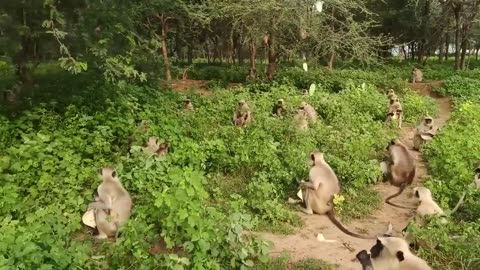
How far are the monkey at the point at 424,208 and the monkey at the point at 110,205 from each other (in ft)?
12.2

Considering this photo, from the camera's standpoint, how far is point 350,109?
45.1 feet

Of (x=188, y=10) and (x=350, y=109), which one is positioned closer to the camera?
(x=350, y=109)

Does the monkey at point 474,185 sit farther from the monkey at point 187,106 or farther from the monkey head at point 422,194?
the monkey at point 187,106

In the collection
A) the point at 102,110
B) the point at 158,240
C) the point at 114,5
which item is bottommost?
the point at 158,240

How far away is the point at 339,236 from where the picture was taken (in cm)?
695

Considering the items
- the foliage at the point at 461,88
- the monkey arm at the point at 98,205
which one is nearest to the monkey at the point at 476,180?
the monkey arm at the point at 98,205

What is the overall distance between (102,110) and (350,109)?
6876 mm

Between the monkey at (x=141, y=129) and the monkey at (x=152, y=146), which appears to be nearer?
the monkey at (x=152, y=146)

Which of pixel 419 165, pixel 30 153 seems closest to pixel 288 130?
pixel 419 165

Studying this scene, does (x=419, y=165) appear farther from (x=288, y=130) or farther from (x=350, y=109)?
(x=350, y=109)

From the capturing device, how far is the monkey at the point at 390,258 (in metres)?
4.81

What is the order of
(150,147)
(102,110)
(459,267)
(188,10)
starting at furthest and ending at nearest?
1. (188,10)
2. (102,110)
3. (150,147)
4. (459,267)

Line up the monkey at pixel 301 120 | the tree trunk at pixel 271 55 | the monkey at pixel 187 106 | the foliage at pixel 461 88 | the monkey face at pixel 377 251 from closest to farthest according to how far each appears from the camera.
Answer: the monkey face at pixel 377 251 → the monkey at pixel 301 120 → the monkey at pixel 187 106 → the foliage at pixel 461 88 → the tree trunk at pixel 271 55

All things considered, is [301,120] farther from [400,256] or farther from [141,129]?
[400,256]
